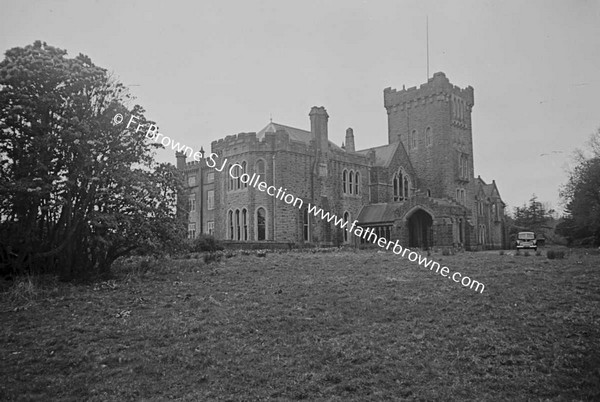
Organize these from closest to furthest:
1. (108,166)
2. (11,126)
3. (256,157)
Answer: (11,126)
(108,166)
(256,157)

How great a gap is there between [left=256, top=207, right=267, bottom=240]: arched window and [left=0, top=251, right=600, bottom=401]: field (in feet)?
65.0

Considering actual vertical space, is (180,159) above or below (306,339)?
above

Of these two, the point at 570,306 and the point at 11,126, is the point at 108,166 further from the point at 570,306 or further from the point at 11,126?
the point at 570,306

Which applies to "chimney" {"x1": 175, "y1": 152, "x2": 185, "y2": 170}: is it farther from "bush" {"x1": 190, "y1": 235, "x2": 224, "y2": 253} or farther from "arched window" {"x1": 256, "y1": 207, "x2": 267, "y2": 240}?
"bush" {"x1": 190, "y1": 235, "x2": 224, "y2": 253}

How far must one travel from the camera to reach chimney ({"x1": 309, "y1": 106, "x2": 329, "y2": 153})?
139 feet

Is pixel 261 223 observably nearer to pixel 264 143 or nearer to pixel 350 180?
pixel 264 143

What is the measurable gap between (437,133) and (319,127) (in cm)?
1527

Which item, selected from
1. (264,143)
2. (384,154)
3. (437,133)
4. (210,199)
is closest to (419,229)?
(384,154)

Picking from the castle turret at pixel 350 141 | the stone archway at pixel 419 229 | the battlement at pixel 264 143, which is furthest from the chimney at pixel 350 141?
the battlement at pixel 264 143

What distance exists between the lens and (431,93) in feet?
173

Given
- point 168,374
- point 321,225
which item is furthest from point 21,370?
point 321,225

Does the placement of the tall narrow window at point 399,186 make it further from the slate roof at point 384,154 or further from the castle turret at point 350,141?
the castle turret at point 350,141

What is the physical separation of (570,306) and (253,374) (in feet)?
28.2

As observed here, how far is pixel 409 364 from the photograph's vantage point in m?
10.8
